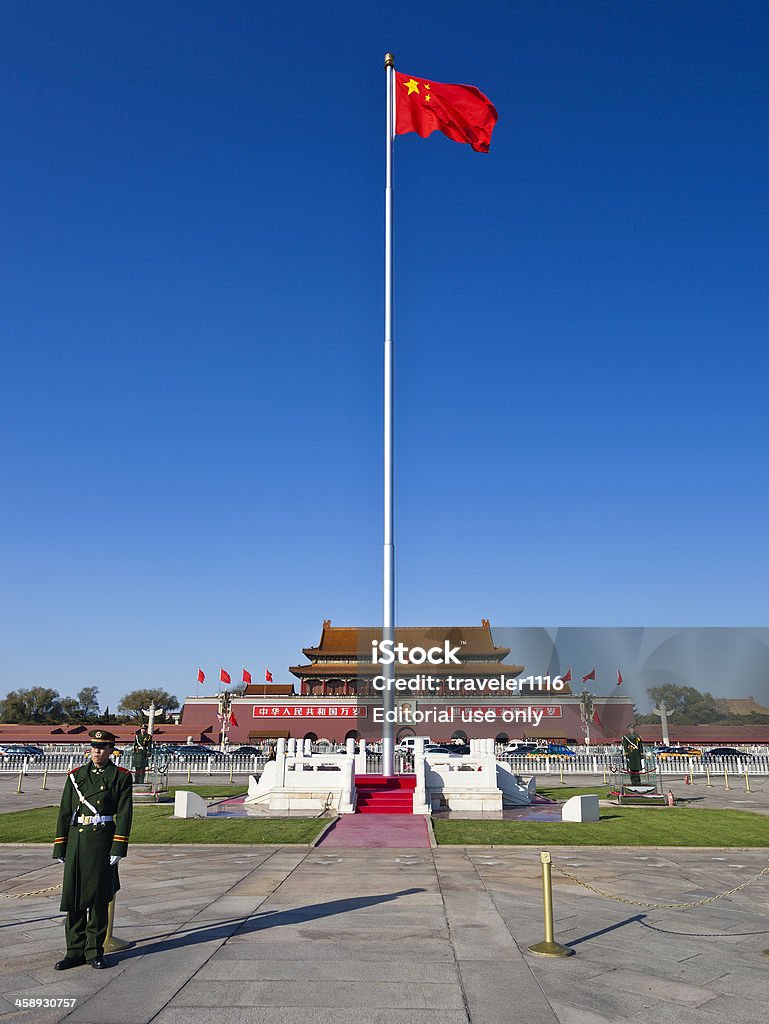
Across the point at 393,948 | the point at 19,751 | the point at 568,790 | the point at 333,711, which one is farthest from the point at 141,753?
the point at 333,711

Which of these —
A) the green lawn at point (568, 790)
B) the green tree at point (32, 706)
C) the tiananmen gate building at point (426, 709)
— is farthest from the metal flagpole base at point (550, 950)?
the green tree at point (32, 706)

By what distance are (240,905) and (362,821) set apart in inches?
310

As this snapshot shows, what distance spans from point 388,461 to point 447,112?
31.7 ft

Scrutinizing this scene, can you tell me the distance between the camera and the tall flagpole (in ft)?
59.1

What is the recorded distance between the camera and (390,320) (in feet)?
64.4

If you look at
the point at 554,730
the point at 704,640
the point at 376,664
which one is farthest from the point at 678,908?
the point at 704,640

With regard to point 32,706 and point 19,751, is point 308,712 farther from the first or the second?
point 32,706

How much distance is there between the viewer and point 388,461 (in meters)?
19.0

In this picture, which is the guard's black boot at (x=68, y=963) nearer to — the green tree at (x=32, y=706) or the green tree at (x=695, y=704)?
the green tree at (x=32, y=706)

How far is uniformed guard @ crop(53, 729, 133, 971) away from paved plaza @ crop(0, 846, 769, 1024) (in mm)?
245

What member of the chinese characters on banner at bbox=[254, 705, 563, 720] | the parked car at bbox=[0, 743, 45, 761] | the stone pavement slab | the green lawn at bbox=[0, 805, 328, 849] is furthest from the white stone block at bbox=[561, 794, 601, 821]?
the chinese characters on banner at bbox=[254, 705, 563, 720]

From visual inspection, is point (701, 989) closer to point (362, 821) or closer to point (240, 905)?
point (240, 905)

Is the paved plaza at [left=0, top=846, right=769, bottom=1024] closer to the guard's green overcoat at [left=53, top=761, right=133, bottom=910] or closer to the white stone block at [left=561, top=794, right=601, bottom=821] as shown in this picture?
the guard's green overcoat at [left=53, top=761, right=133, bottom=910]

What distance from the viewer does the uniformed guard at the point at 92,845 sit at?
578 cm
